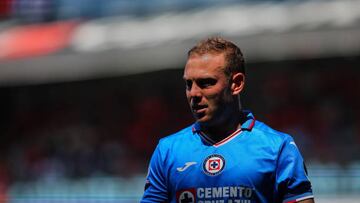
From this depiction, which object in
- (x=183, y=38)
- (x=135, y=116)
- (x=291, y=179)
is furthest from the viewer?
(x=135, y=116)

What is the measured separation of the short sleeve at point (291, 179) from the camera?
11.3ft

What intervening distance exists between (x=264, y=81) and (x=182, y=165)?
957 centimetres

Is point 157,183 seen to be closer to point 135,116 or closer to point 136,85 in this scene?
point 135,116

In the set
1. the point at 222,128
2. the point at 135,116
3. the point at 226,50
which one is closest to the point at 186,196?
the point at 222,128

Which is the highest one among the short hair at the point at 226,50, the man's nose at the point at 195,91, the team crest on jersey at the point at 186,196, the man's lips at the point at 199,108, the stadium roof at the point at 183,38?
the stadium roof at the point at 183,38

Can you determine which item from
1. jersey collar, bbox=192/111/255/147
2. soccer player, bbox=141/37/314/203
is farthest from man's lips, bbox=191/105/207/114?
jersey collar, bbox=192/111/255/147

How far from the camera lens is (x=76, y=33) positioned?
14.4 m

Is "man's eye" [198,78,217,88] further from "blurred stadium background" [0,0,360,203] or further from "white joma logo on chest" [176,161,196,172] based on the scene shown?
"blurred stadium background" [0,0,360,203]

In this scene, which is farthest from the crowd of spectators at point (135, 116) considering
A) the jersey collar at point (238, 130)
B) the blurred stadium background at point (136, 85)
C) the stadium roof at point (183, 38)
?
the jersey collar at point (238, 130)

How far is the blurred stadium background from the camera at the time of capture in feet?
38.5

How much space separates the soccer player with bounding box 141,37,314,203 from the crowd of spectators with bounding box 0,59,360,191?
306 inches

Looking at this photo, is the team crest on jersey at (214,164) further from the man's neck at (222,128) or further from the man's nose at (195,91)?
the man's nose at (195,91)

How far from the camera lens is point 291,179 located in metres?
3.43

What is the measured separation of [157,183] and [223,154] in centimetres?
29
